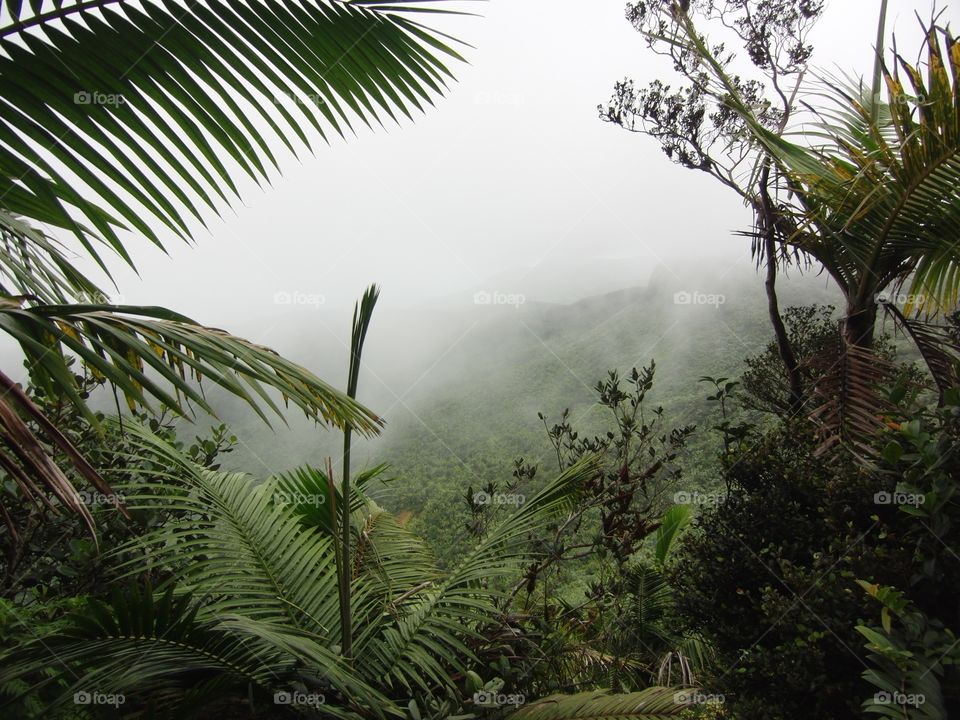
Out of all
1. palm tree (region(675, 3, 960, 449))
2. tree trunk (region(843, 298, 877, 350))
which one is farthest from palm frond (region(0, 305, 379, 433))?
tree trunk (region(843, 298, 877, 350))

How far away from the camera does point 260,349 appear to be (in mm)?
1000

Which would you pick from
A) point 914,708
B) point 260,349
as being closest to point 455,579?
point 914,708

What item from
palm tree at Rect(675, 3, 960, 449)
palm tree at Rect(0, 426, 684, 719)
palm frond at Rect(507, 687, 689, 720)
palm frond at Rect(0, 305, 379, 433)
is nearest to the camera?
palm frond at Rect(0, 305, 379, 433)

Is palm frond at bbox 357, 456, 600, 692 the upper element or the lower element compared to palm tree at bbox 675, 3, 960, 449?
lower

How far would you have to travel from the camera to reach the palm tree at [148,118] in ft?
2.55

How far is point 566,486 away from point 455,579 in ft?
1.75

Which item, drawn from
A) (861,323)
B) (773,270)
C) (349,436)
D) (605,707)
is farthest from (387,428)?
(773,270)

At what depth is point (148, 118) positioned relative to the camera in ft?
3.23

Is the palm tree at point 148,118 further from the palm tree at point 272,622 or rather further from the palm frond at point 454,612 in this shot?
the palm frond at point 454,612

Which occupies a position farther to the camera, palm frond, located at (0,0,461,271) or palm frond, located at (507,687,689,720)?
palm frond, located at (507,687,689,720)

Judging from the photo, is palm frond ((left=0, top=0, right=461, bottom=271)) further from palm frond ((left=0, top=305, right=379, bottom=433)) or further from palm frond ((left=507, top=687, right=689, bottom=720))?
palm frond ((left=507, top=687, right=689, bottom=720))

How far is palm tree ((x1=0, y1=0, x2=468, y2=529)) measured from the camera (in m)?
0.78

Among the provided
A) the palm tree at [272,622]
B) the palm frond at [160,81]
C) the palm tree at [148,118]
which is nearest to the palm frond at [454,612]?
the palm tree at [272,622]

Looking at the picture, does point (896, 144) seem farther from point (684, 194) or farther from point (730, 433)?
point (684, 194)
